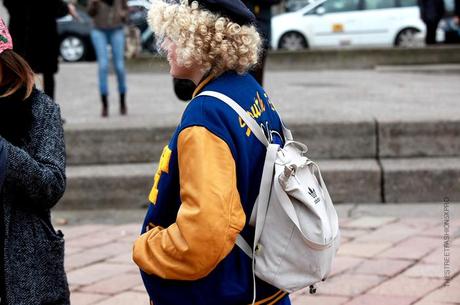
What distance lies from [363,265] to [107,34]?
4506 mm

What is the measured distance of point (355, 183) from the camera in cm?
627

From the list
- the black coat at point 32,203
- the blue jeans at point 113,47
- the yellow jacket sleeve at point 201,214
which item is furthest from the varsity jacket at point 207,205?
the blue jeans at point 113,47

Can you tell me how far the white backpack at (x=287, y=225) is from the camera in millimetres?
2221

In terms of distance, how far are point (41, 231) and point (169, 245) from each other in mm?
543

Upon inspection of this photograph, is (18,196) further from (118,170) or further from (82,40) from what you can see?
(82,40)

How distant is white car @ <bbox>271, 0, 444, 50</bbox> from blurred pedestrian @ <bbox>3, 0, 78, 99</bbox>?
1264 cm

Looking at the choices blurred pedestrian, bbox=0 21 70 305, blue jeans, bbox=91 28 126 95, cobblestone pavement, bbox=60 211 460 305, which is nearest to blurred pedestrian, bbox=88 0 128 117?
blue jeans, bbox=91 28 126 95

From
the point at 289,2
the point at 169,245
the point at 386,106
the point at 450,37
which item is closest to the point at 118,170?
the point at 386,106

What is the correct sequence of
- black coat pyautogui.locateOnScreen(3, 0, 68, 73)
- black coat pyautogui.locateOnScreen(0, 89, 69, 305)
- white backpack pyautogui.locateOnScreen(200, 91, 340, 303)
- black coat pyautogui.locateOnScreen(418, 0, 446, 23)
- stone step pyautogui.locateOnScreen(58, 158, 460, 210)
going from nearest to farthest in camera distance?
1. white backpack pyautogui.locateOnScreen(200, 91, 340, 303)
2. black coat pyautogui.locateOnScreen(0, 89, 69, 305)
3. stone step pyautogui.locateOnScreen(58, 158, 460, 210)
4. black coat pyautogui.locateOnScreen(3, 0, 68, 73)
5. black coat pyautogui.locateOnScreen(418, 0, 446, 23)

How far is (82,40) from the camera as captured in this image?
20.9 m

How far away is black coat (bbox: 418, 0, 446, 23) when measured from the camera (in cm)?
1529

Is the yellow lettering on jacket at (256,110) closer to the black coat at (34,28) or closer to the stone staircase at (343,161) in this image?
the stone staircase at (343,161)

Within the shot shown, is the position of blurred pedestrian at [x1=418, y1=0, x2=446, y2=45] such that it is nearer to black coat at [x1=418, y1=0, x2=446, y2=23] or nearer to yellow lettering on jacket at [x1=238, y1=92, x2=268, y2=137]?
black coat at [x1=418, y1=0, x2=446, y2=23]

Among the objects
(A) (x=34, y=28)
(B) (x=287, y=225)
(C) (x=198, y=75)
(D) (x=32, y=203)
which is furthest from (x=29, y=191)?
(A) (x=34, y=28)
